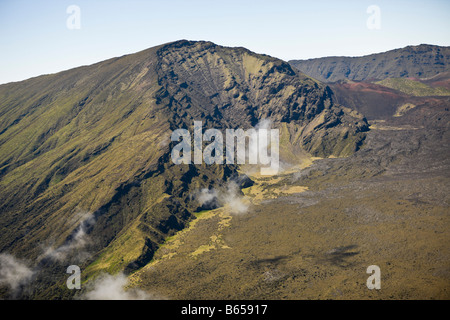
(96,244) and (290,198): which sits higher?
(290,198)

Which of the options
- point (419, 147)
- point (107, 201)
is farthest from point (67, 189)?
point (419, 147)

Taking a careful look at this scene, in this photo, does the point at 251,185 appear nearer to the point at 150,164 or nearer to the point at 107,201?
the point at 150,164

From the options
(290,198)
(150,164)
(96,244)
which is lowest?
(96,244)

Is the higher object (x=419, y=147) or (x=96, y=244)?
(x=419, y=147)
